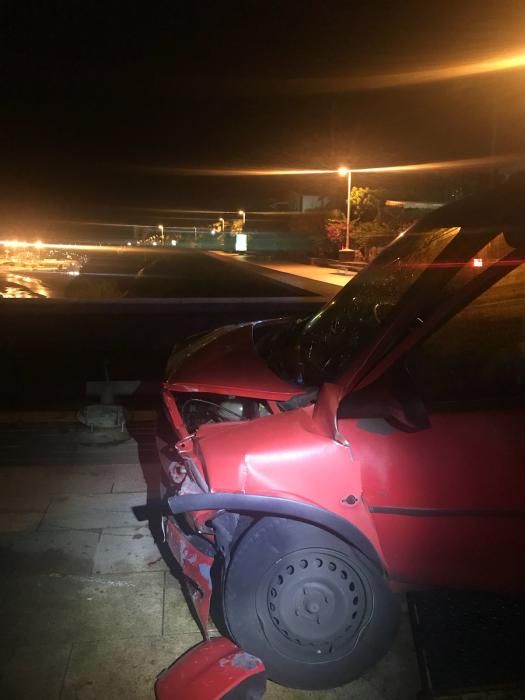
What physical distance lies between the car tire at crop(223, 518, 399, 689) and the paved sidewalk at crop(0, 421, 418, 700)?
0.14m

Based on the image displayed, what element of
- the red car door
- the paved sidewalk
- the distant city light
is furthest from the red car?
the distant city light

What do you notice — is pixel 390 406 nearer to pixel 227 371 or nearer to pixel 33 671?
pixel 227 371

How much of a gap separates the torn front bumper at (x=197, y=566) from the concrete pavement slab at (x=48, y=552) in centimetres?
95

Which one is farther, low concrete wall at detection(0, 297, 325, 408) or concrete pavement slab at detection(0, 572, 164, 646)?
low concrete wall at detection(0, 297, 325, 408)

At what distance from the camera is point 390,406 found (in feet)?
7.48

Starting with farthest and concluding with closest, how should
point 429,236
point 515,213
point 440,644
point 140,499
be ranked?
point 140,499 < point 429,236 < point 440,644 < point 515,213

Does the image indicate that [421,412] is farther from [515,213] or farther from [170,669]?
[170,669]

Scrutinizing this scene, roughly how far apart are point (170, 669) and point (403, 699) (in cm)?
105

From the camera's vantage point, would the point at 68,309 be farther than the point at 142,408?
Yes

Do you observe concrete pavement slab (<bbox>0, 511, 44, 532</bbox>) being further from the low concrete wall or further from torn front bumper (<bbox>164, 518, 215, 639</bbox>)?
the low concrete wall

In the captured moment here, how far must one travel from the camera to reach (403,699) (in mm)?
2301

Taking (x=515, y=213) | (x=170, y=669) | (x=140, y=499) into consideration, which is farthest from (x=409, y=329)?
(x=140, y=499)

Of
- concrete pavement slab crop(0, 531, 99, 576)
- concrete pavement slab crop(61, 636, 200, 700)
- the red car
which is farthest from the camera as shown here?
concrete pavement slab crop(0, 531, 99, 576)

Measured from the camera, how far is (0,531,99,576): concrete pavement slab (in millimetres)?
3189
